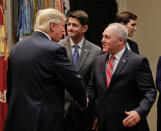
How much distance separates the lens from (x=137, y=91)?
2756 mm

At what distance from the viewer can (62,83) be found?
2555 mm

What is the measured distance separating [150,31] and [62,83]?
3.41 m

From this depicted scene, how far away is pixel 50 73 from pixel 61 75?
0.09 m

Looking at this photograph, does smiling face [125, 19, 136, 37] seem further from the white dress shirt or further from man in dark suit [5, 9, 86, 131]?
man in dark suit [5, 9, 86, 131]

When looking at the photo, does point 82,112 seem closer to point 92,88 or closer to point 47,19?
point 92,88

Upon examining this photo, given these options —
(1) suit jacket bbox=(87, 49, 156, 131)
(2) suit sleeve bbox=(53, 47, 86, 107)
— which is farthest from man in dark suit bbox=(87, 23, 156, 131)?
(2) suit sleeve bbox=(53, 47, 86, 107)

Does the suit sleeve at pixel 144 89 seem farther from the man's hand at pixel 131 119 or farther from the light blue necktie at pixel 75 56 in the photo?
the light blue necktie at pixel 75 56

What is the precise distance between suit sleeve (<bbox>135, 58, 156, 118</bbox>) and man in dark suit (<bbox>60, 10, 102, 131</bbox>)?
0.69 meters

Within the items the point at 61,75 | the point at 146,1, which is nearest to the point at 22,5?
the point at 61,75

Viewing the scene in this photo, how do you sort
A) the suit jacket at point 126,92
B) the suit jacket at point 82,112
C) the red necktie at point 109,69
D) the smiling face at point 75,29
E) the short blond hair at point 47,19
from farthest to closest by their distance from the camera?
the smiling face at point 75,29 < the suit jacket at point 82,112 < the red necktie at point 109,69 < the suit jacket at point 126,92 < the short blond hair at point 47,19

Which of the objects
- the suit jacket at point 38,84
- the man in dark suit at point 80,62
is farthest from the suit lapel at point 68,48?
the suit jacket at point 38,84

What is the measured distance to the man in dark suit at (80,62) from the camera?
3.22 m

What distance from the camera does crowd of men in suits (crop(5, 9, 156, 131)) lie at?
97.4 inches

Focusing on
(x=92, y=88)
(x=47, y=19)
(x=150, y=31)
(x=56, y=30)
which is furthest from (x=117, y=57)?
(x=150, y=31)
